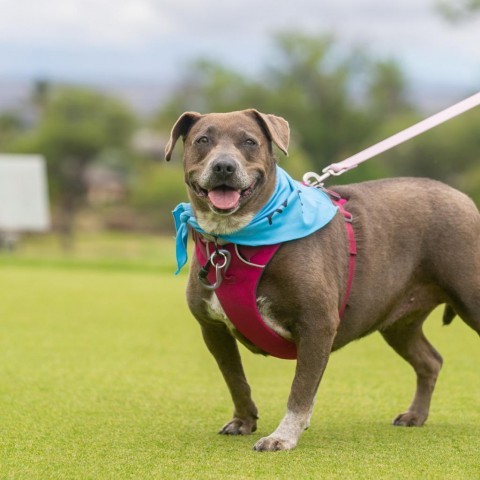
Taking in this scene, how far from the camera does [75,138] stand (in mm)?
69562

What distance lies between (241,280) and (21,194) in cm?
2574

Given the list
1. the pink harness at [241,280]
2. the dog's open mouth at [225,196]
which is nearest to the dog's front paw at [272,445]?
the pink harness at [241,280]

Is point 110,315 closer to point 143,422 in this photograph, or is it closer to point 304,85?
point 143,422

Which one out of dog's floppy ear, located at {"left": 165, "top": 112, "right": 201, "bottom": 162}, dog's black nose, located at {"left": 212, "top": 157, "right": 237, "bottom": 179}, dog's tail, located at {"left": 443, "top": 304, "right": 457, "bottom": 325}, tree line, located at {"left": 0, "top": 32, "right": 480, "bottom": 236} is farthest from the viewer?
tree line, located at {"left": 0, "top": 32, "right": 480, "bottom": 236}

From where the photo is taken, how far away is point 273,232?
456cm

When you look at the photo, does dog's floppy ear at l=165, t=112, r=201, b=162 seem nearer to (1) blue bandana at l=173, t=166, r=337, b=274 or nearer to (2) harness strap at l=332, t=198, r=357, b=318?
(1) blue bandana at l=173, t=166, r=337, b=274

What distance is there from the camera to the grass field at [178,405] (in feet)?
13.6

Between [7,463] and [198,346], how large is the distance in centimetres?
451

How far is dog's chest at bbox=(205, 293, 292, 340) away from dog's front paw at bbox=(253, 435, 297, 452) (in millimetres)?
489

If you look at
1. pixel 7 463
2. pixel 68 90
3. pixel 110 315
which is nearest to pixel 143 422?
pixel 7 463

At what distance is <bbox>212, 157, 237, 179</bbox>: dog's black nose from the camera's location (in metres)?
4.34

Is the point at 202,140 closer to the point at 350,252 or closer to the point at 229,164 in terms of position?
the point at 229,164

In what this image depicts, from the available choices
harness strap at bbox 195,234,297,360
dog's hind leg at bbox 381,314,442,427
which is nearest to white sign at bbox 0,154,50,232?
dog's hind leg at bbox 381,314,442,427

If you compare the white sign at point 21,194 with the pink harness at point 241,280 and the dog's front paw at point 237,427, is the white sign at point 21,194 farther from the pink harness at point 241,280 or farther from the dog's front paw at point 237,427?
the pink harness at point 241,280
